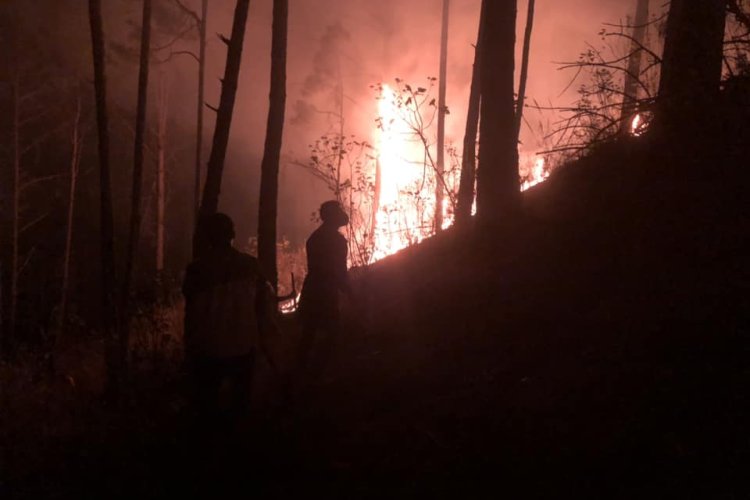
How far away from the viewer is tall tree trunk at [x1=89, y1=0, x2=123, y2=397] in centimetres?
959

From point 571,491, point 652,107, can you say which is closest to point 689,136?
point 652,107

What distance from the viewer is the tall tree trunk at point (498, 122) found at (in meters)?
7.89

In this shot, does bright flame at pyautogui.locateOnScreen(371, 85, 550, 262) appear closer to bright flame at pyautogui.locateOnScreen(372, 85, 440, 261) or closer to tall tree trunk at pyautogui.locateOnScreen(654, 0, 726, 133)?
bright flame at pyautogui.locateOnScreen(372, 85, 440, 261)

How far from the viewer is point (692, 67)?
6.46m

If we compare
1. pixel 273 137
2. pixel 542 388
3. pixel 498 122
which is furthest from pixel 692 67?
pixel 273 137

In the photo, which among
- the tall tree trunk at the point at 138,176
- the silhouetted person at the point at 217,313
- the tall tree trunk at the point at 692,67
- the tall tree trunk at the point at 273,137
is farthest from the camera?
the tall tree trunk at the point at 138,176

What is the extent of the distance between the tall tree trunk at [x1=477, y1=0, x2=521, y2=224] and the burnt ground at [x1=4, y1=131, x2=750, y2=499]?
29.9 inches

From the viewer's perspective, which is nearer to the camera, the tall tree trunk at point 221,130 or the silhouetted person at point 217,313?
the silhouetted person at point 217,313

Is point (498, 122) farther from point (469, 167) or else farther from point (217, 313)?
Result: point (217, 313)

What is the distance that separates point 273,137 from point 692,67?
607 cm

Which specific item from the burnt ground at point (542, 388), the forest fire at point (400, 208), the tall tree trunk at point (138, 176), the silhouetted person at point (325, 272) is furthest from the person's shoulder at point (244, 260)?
the forest fire at point (400, 208)

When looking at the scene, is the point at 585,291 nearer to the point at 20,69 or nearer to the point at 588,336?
the point at 588,336

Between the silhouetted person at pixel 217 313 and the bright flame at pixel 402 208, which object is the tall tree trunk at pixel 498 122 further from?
the silhouetted person at pixel 217 313

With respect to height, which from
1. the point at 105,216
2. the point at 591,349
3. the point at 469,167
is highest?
the point at 469,167
